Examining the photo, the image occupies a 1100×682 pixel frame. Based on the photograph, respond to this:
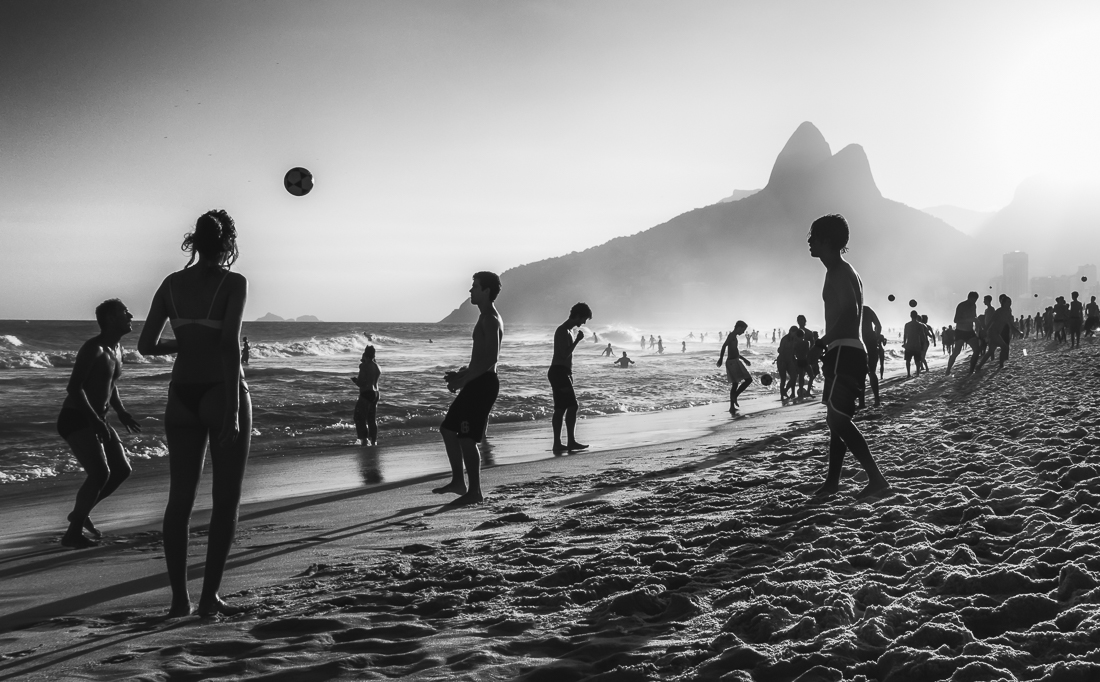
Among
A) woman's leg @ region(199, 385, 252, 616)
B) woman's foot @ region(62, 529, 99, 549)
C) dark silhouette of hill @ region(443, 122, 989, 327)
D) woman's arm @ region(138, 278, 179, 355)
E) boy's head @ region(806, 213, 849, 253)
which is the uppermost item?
Result: dark silhouette of hill @ region(443, 122, 989, 327)

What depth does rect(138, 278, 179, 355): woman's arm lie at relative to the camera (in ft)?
11.0

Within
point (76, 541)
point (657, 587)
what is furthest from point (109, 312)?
point (657, 587)

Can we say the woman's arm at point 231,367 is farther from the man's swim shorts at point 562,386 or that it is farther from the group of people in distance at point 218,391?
the man's swim shorts at point 562,386

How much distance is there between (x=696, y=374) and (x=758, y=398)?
8.52m

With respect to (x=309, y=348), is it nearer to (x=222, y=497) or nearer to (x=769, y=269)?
(x=222, y=497)

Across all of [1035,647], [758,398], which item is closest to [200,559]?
[1035,647]

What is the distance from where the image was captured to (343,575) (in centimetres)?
404

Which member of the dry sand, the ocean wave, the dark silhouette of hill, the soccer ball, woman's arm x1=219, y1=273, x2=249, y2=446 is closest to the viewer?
the dry sand

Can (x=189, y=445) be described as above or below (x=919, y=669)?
above

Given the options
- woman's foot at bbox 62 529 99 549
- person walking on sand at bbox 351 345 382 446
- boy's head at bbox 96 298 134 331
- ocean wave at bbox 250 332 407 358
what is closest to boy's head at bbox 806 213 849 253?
boy's head at bbox 96 298 134 331

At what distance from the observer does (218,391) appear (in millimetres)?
3281

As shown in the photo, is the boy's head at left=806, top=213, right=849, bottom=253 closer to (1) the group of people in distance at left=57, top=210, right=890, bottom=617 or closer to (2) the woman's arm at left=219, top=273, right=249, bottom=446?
(1) the group of people in distance at left=57, top=210, right=890, bottom=617

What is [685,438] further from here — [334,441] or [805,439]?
[334,441]

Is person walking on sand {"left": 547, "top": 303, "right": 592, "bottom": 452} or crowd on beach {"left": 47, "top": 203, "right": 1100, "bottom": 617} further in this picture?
person walking on sand {"left": 547, "top": 303, "right": 592, "bottom": 452}
